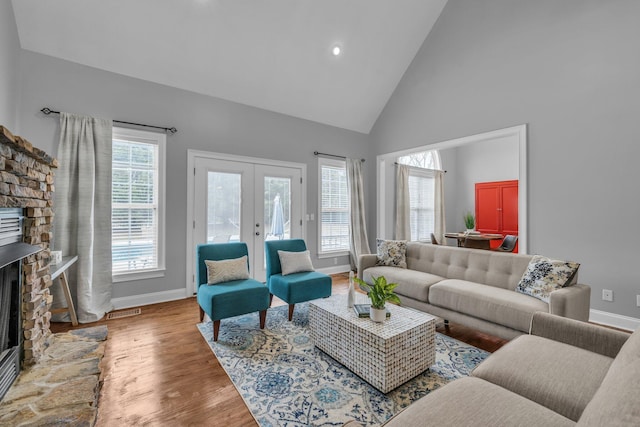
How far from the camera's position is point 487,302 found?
254cm

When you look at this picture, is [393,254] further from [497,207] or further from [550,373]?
[497,207]

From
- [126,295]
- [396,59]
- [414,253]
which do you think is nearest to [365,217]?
[414,253]

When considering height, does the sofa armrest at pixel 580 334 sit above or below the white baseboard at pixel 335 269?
above

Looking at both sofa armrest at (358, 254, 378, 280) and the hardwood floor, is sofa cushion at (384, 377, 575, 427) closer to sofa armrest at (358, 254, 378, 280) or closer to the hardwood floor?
the hardwood floor

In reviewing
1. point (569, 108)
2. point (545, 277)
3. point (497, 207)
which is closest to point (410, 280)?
point (545, 277)

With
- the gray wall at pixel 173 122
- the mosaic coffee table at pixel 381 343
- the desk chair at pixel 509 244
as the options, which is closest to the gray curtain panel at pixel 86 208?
the gray wall at pixel 173 122

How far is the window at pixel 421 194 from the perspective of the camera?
6633 millimetres

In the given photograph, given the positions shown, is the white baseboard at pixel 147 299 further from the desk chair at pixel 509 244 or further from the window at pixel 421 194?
the desk chair at pixel 509 244

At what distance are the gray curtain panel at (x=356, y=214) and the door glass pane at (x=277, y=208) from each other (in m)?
1.37

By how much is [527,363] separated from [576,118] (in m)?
3.30

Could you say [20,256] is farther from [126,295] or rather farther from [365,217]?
[365,217]

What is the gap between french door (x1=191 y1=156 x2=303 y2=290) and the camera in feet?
13.6

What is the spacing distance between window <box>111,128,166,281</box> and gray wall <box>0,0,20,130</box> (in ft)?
2.89

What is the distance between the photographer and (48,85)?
3.23 metres
